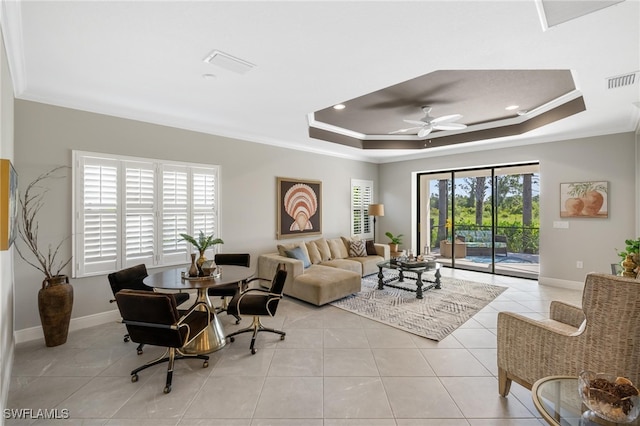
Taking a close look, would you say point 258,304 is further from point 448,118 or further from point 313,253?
point 448,118

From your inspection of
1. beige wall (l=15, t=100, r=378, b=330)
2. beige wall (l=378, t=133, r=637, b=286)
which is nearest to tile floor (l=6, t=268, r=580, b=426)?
beige wall (l=15, t=100, r=378, b=330)

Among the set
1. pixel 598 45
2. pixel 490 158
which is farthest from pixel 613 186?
pixel 598 45

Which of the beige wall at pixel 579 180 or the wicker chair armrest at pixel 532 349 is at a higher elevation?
the beige wall at pixel 579 180

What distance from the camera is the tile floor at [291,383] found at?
2.09 metres

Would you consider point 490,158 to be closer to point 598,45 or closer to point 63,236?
point 598,45

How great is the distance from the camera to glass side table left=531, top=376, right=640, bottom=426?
1.40 m

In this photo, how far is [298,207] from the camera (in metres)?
6.02

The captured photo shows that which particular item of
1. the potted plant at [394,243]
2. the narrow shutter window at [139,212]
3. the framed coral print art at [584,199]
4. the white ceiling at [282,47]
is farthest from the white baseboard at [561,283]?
the narrow shutter window at [139,212]

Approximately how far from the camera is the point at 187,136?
4.46m

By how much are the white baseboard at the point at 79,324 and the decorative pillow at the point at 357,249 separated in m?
4.32

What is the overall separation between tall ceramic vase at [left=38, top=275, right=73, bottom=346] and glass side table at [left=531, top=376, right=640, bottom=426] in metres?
4.21

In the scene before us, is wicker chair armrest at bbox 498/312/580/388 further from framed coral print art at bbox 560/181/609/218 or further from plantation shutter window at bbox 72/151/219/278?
plantation shutter window at bbox 72/151/219/278

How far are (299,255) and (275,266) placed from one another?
539 mm

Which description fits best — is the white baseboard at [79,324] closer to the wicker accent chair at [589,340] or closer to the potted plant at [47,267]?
the potted plant at [47,267]
